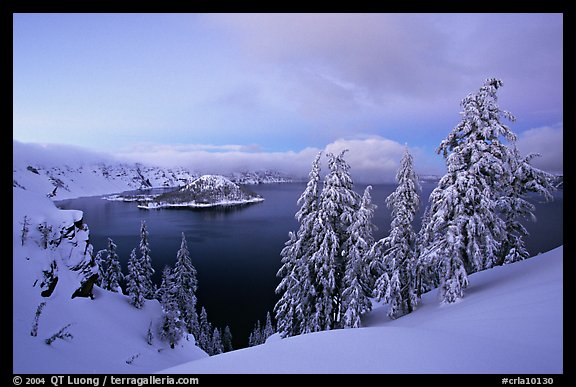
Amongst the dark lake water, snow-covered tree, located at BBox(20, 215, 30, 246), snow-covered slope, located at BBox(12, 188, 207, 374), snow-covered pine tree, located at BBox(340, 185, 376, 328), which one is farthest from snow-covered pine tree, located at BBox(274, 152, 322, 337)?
the dark lake water

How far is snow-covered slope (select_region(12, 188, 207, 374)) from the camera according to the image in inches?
342

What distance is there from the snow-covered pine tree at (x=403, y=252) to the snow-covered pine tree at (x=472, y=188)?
198 centimetres

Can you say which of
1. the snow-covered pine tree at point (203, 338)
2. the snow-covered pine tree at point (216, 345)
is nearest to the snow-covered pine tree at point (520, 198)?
the snow-covered pine tree at point (203, 338)

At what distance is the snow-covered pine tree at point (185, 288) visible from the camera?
25.9 m

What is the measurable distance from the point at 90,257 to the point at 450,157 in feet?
74.0

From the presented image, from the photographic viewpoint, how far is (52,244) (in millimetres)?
13477

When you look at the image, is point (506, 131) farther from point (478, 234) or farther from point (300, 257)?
point (300, 257)

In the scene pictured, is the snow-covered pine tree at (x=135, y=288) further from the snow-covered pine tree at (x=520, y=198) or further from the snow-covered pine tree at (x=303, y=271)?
the snow-covered pine tree at (x=520, y=198)

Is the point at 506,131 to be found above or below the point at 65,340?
above

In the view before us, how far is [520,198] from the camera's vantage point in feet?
45.1

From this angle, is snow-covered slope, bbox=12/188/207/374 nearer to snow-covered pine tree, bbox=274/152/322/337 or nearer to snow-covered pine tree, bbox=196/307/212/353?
snow-covered pine tree, bbox=274/152/322/337

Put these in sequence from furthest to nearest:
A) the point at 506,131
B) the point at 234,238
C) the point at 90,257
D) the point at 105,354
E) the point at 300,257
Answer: the point at 234,238
the point at 90,257
the point at 300,257
the point at 105,354
the point at 506,131

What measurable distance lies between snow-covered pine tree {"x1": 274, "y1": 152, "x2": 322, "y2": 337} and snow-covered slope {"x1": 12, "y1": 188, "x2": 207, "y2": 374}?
760 centimetres
